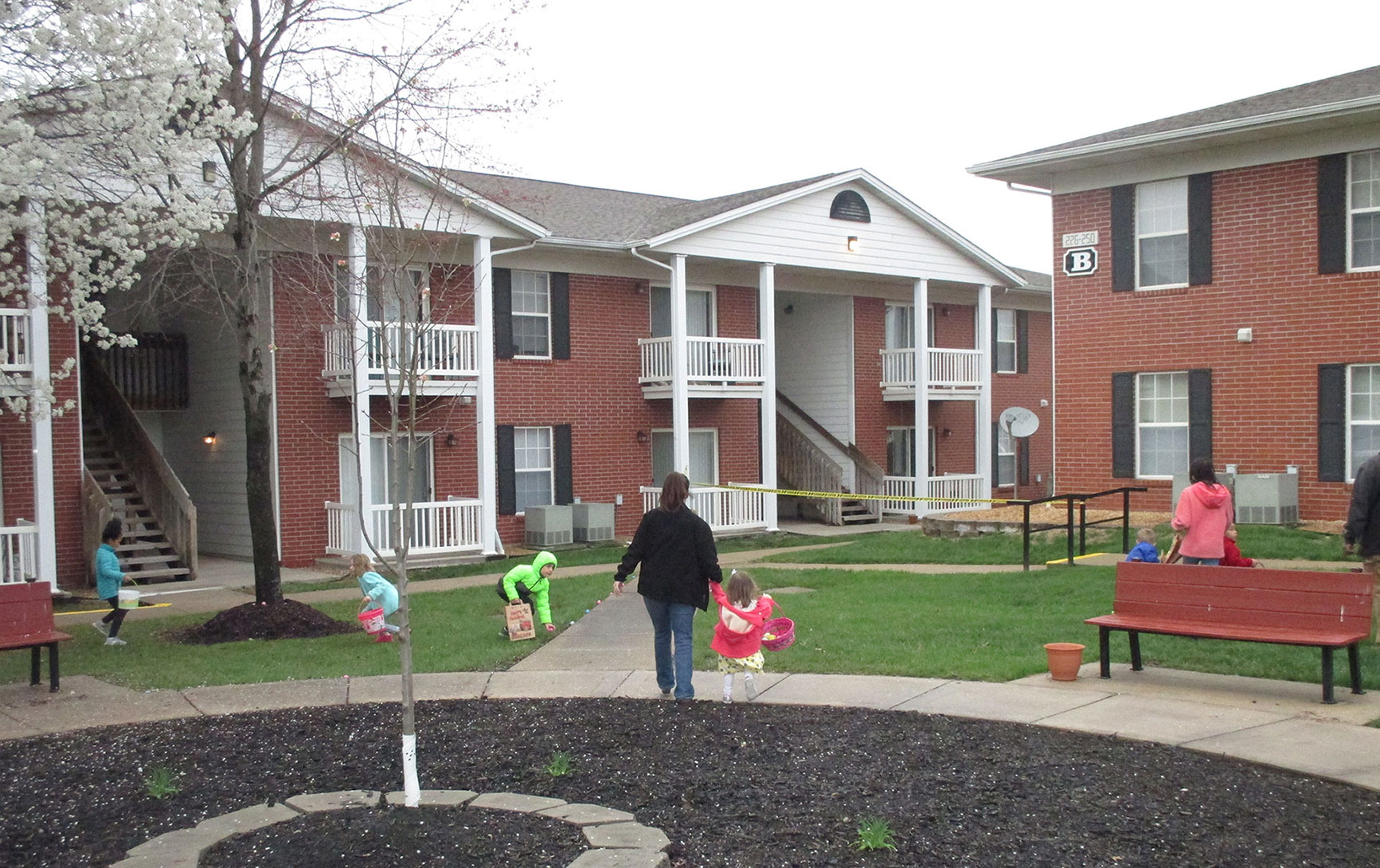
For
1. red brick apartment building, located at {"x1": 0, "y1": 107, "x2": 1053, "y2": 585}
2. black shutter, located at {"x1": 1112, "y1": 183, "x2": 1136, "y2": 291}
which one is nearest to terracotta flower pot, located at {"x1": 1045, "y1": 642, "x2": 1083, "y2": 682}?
red brick apartment building, located at {"x1": 0, "y1": 107, "x2": 1053, "y2": 585}

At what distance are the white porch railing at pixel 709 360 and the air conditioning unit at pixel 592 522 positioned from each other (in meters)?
2.99

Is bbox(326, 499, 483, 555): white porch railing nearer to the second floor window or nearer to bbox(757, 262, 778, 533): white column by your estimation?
the second floor window

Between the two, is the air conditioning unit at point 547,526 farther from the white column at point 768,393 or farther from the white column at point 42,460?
the white column at point 42,460

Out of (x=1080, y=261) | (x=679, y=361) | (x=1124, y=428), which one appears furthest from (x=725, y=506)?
(x=1080, y=261)

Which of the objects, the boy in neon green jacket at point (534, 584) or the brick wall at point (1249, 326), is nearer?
the boy in neon green jacket at point (534, 584)

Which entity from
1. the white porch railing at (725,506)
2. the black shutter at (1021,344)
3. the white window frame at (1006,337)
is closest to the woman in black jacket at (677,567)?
the white porch railing at (725,506)

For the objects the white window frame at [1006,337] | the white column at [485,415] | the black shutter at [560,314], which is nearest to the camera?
the white column at [485,415]

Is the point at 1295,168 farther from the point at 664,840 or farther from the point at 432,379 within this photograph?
the point at 664,840

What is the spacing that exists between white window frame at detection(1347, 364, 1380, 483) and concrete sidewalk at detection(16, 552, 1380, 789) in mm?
10503

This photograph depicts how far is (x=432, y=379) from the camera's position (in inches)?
780

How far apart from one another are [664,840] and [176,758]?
3534mm

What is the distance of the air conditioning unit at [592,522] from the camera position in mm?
22422

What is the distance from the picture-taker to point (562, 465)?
23016mm

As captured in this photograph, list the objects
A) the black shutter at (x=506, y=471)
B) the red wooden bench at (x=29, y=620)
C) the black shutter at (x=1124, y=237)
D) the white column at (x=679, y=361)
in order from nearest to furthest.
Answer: the red wooden bench at (x=29, y=620)
the black shutter at (x=1124, y=237)
the black shutter at (x=506, y=471)
the white column at (x=679, y=361)
